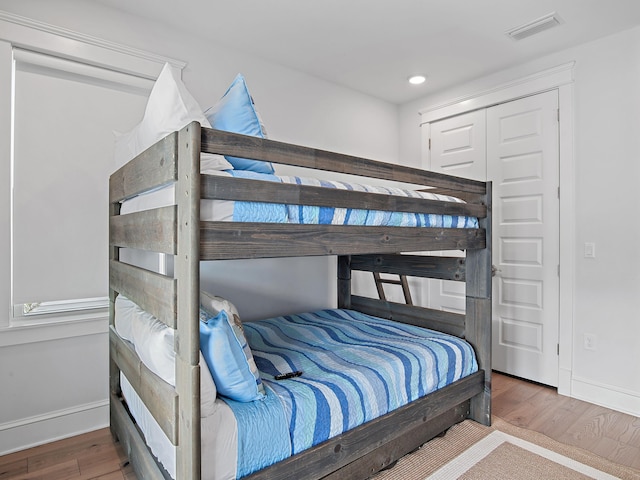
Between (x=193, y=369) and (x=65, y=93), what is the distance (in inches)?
73.9

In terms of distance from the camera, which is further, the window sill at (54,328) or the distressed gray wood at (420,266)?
the distressed gray wood at (420,266)

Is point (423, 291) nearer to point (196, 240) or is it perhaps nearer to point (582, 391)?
point (582, 391)

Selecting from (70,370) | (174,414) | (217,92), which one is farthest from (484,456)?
(217,92)

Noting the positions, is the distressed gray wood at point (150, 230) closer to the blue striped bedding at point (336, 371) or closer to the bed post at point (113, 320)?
the bed post at point (113, 320)


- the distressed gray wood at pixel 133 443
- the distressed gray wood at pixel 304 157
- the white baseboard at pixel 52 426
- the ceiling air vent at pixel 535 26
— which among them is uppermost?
the ceiling air vent at pixel 535 26

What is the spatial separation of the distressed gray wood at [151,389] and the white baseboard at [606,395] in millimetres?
2666

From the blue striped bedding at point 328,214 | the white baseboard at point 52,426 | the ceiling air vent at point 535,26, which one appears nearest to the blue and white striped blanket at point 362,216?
the blue striped bedding at point 328,214

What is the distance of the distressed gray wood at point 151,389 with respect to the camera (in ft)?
3.98

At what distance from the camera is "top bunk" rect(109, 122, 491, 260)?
116 cm

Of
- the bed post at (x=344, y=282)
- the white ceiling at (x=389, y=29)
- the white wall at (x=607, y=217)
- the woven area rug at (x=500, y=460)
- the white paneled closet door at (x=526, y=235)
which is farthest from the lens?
the bed post at (x=344, y=282)

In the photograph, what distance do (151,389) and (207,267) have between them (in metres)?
1.25

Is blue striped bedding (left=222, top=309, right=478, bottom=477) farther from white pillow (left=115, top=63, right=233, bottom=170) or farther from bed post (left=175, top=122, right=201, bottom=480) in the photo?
white pillow (left=115, top=63, right=233, bottom=170)

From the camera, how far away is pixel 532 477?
5.70 ft

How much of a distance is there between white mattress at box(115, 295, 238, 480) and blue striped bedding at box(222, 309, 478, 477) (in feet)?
0.13
